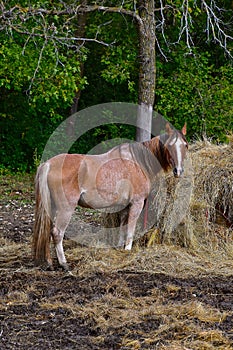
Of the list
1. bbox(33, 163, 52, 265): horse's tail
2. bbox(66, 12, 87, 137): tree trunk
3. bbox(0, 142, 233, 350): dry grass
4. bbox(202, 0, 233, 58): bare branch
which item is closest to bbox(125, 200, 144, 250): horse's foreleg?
bbox(0, 142, 233, 350): dry grass

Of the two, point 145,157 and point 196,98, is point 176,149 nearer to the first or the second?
point 145,157

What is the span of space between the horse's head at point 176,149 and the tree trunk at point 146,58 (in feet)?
12.2

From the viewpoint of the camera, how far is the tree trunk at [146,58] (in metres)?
9.83

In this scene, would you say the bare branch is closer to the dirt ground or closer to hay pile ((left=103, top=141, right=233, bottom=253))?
hay pile ((left=103, top=141, right=233, bottom=253))

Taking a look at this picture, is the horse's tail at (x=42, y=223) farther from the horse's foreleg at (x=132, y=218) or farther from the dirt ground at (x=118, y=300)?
the horse's foreleg at (x=132, y=218)

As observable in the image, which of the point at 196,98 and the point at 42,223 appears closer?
the point at 42,223

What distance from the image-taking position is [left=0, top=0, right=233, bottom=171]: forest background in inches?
432

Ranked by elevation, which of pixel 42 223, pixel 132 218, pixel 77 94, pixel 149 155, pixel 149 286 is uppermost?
pixel 149 155

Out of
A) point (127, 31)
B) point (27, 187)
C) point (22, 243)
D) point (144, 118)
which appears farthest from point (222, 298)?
point (127, 31)

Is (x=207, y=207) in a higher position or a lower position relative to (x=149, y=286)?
higher

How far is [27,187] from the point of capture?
11586mm

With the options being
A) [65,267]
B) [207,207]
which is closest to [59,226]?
[65,267]

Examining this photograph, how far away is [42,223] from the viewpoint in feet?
19.5

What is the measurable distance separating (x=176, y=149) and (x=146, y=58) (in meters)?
4.05
